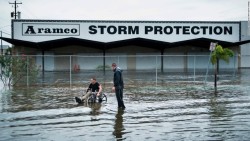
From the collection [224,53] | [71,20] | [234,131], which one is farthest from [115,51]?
[234,131]

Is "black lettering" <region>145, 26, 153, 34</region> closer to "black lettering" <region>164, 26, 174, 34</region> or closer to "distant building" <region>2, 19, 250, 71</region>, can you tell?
"distant building" <region>2, 19, 250, 71</region>

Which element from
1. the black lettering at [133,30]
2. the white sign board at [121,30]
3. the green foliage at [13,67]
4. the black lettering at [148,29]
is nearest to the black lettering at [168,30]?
the white sign board at [121,30]

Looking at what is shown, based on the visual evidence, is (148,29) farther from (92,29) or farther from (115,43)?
(92,29)

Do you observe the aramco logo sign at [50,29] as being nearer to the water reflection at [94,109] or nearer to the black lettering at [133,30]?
the black lettering at [133,30]

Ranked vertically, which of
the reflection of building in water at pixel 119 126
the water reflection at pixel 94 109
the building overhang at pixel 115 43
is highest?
the building overhang at pixel 115 43

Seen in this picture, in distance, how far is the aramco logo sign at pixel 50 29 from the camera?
44812 mm

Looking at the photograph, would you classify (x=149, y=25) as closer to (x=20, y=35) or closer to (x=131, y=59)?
(x=131, y=59)

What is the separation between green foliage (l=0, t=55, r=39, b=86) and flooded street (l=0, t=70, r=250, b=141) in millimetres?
5946

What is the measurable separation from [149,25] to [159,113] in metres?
34.5

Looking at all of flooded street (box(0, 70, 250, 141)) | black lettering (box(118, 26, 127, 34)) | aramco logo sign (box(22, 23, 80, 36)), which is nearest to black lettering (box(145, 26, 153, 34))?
black lettering (box(118, 26, 127, 34))

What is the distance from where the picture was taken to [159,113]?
1273 centimetres

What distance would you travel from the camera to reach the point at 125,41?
4288 cm

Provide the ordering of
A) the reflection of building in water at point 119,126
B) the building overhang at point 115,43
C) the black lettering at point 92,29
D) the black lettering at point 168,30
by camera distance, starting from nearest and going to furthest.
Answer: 1. the reflection of building in water at point 119,126
2. the building overhang at point 115,43
3. the black lettering at point 92,29
4. the black lettering at point 168,30

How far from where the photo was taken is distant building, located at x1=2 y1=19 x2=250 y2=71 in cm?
4472
